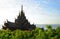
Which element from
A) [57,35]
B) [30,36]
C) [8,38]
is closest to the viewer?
[57,35]

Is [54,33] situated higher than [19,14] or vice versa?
[19,14]

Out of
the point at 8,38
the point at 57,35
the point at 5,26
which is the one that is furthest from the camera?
the point at 5,26

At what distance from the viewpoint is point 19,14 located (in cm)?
5200

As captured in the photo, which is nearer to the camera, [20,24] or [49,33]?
[49,33]

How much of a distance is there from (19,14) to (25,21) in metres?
2.21

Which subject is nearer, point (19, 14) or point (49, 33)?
point (49, 33)

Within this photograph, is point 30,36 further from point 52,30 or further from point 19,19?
point 19,19

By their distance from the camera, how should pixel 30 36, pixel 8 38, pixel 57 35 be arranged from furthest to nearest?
pixel 8 38
pixel 30 36
pixel 57 35

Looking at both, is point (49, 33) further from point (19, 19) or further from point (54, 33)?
point (19, 19)

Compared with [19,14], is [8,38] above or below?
below

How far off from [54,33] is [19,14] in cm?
3981

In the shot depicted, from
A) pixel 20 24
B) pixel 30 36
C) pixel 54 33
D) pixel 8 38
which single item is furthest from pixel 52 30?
pixel 20 24

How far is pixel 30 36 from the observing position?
50.3 feet

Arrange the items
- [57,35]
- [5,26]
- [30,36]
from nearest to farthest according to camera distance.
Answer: [57,35] < [30,36] < [5,26]
